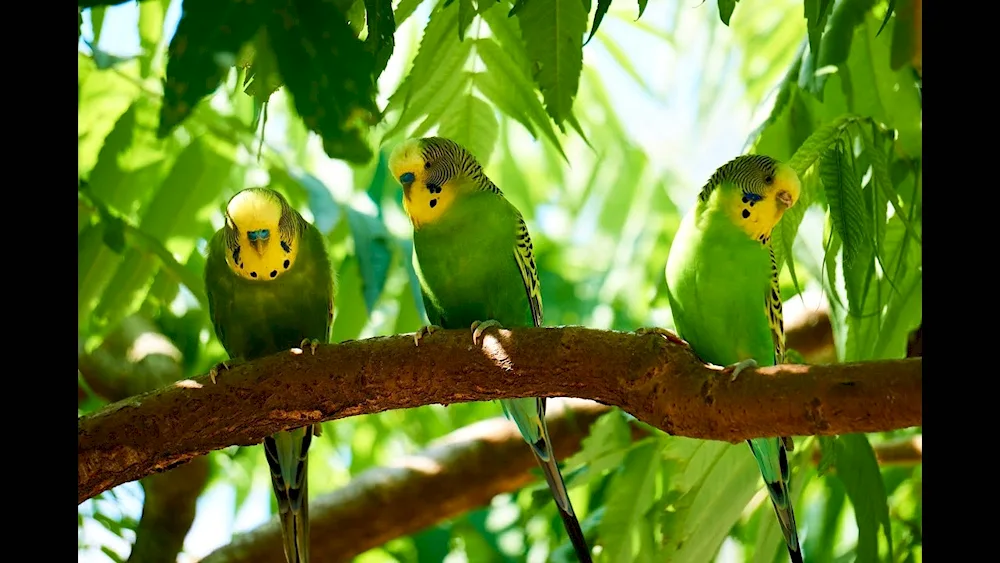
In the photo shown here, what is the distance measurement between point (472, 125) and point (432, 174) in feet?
0.70

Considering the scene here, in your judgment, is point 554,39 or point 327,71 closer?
point 327,71

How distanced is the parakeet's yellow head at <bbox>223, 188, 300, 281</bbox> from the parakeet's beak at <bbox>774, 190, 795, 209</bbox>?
144 cm

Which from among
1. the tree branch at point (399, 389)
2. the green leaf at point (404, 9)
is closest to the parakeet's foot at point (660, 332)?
the tree branch at point (399, 389)

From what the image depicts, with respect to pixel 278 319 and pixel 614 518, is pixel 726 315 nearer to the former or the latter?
pixel 614 518

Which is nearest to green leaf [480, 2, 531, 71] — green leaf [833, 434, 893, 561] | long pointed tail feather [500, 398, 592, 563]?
long pointed tail feather [500, 398, 592, 563]

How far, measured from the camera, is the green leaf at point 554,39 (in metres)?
2.23

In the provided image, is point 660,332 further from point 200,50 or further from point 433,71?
point 200,50

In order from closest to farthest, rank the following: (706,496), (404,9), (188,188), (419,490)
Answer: (404,9), (706,496), (188,188), (419,490)

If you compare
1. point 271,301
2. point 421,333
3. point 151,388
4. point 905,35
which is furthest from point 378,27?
point 151,388

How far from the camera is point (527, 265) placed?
329 cm

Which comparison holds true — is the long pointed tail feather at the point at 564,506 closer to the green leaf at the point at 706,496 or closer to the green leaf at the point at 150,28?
the green leaf at the point at 706,496

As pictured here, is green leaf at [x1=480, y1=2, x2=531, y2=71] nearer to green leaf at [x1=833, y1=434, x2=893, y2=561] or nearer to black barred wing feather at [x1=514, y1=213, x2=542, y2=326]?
black barred wing feather at [x1=514, y1=213, x2=542, y2=326]

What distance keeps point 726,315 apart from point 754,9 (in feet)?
8.38
